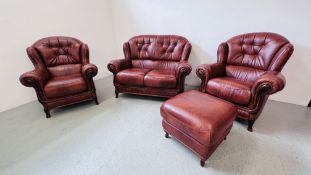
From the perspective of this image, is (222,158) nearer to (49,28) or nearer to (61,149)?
(61,149)

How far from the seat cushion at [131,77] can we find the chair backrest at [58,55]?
69 cm

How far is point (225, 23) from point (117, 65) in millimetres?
2059

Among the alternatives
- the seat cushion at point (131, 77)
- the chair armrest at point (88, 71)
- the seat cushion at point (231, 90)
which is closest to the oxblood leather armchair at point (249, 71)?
the seat cushion at point (231, 90)

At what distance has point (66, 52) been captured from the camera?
274 cm

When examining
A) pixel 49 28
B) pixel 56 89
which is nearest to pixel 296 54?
pixel 56 89

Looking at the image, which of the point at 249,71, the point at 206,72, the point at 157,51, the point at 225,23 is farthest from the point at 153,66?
the point at 249,71

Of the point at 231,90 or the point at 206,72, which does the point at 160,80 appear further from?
the point at 231,90

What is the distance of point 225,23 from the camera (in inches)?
107

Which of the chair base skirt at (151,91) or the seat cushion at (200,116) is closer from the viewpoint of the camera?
the seat cushion at (200,116)

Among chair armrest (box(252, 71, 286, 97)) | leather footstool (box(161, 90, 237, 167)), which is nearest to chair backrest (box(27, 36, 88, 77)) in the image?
leather footstool (box(161, 90, 237, 167))

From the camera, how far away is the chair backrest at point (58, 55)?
248 centimetres

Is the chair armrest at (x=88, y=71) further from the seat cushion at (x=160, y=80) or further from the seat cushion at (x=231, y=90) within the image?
the seat cushion at (x=231, y=90)

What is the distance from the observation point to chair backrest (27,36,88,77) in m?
2.48

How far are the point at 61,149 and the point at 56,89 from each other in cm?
92
